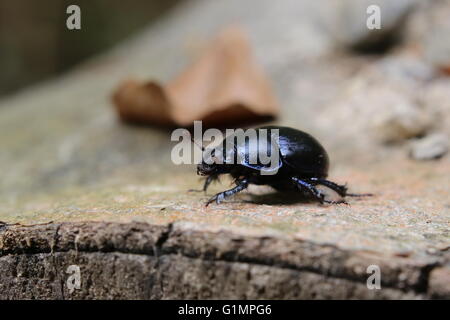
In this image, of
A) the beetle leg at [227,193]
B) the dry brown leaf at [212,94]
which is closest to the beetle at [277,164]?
the beetle leg at [227,193]

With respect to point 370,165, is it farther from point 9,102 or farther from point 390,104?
point 9,102

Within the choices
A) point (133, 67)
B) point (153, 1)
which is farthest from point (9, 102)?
point (153, 1)

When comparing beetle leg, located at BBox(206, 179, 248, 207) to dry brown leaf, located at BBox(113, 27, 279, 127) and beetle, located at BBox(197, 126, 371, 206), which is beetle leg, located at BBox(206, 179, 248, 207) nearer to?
beetle, located at BBox(197, 126, 371, 206)

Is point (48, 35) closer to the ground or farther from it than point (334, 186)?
farther from it

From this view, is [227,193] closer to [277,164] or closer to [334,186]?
[277,164]

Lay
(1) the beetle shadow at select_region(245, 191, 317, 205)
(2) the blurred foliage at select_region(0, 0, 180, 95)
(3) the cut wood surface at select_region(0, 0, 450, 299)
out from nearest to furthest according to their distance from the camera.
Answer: (3) the cut wood surface at select_region(0, 0, 450, 299)
(1) the beetle shadow at select_region(245, 191, 317, 205)
(2) the blurred foliage at select_region(0, 0, 180, 95)

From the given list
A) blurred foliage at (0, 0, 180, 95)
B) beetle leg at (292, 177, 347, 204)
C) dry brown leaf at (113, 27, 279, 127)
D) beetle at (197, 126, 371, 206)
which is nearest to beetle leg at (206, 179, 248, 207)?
beetle at (197, 126, 371, 206)

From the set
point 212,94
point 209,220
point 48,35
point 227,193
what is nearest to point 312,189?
point 227,193
